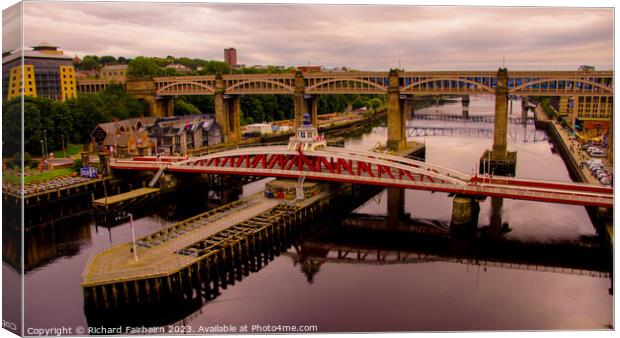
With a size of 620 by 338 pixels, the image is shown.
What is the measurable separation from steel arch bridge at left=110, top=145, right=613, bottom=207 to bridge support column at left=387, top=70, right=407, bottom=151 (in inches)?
709

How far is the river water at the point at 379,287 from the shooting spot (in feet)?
59.9

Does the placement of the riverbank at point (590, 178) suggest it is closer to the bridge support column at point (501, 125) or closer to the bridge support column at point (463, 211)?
the bridge support column at point (501, 125)

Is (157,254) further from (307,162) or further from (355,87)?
(355,87)

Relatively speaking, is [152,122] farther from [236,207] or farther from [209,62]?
→ [209,62]

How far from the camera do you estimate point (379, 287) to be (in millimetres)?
21219

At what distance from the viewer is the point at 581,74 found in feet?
120

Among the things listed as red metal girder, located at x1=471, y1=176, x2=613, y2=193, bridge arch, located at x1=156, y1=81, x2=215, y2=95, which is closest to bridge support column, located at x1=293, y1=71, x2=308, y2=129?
bridge arch, located at x1=156, y1=81, x2=215, y2=95

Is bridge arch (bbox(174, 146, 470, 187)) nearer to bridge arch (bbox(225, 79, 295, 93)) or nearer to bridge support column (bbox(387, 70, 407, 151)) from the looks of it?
bridge support column (bbox(387, 70, 407, 151))

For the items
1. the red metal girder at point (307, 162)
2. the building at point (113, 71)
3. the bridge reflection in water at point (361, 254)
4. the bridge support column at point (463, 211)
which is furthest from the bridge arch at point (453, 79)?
the building at point (113, 71)

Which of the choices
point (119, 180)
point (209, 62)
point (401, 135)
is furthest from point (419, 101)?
point (119, 180)

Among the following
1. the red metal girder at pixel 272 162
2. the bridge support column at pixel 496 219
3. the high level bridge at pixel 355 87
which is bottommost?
the bridge support column at pixel 496 219

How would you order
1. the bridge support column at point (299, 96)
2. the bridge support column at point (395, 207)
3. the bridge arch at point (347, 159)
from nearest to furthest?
1. the bridge arch at point (347, 159)
2. the bridge support column at point (395, 207)
3. the bridge support column at point (299, 96)

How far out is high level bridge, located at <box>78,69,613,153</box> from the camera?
47.5m

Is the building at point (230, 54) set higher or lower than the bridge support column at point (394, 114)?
higher
